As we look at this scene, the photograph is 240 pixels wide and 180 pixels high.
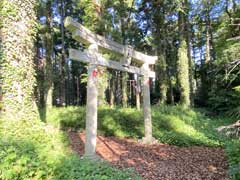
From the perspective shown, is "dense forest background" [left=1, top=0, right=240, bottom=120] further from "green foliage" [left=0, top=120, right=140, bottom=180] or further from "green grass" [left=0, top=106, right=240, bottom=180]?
"green foliage" [left=0, top=120, right=140, bottom=180]

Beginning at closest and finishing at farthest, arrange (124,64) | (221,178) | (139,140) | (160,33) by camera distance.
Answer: (221,178), (124,64), (139,140), (160,33)

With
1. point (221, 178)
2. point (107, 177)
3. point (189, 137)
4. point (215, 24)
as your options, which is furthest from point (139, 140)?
point (215, 24)

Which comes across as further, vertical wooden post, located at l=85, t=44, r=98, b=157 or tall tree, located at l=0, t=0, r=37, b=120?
vertical wooden post, located at l=85, t=44, r=98, b=157

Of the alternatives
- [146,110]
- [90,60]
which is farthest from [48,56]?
[90,60]

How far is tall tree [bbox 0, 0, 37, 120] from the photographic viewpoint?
591cm

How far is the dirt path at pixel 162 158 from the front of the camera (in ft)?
20.6

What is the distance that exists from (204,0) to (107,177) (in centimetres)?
1253

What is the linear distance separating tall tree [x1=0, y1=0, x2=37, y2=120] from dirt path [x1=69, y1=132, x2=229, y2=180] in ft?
7.98

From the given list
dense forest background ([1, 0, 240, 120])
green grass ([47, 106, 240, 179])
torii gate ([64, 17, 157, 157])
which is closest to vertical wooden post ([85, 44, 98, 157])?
torii gate ([64, 17, 157, 157])

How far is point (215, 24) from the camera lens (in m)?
21.3

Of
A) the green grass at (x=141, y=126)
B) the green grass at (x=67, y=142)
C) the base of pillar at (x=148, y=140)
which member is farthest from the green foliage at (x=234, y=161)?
the base of pillar at (x=148, y=140)

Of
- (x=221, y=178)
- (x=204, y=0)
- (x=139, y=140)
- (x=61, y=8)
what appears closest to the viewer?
(x=221, y=178)

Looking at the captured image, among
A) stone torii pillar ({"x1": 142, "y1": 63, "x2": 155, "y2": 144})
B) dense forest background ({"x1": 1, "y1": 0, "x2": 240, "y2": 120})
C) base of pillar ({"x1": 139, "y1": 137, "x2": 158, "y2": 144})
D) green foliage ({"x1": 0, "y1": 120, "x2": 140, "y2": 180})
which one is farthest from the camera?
stone torii pillar ({"x1": 142, "y1": 63, "x2": 155, "y2": 144})

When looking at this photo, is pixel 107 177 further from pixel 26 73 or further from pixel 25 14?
pixel 25 14
